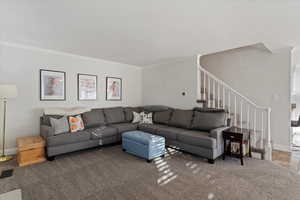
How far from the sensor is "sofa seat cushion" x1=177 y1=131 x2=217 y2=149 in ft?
9.98

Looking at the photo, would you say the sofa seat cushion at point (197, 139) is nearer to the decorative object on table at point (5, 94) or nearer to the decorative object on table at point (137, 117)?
the decorative object on table at point (137, 117)

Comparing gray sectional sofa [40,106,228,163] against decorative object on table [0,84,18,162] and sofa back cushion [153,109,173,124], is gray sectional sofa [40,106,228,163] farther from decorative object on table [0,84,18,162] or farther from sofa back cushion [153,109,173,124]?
decorative object on table [0,84,18,162]

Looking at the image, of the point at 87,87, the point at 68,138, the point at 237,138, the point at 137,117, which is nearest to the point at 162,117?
the point at 137,117

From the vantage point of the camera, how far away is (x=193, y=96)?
447 cm

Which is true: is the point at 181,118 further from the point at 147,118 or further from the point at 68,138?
the point at 68,138

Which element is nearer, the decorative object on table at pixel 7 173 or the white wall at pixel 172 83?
the decorative object on table at pixel 7 173

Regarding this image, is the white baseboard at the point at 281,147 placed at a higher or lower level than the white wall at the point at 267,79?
lower

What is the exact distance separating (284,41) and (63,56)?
4859mm

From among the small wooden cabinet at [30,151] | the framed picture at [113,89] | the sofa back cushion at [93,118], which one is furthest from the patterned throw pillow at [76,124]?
the framed picture at [113,89]

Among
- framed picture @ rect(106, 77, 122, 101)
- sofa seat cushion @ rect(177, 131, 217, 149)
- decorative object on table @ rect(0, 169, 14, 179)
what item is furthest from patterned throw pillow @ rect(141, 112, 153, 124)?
decorative object on table @ rect(0, 169, 14, 179)

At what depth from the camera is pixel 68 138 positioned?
3266 millimetres

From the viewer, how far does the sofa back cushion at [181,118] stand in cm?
397

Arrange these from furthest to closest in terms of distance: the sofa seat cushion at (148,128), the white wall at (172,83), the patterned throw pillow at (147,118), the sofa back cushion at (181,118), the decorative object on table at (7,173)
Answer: the patterned throw pillow at (147,118)
the white wall at (172,83)
the sofa seat cushion at (148,128)
the sofa back cushion at (181,118)
the decorative object on table at (7,173)

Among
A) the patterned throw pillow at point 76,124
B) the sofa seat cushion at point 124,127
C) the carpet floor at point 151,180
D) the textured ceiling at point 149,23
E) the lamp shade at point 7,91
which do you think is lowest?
the carpet floor at point 151,180
